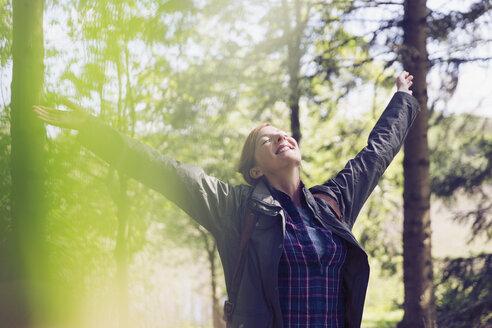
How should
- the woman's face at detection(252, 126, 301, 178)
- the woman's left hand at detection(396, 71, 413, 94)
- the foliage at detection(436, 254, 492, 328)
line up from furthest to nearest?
the foliage at detection(436, 254, 492, 328) → the woman's left hand at detection(396, 71, 413, 94) → the woman's face at detection(252, 126, 301, 178)

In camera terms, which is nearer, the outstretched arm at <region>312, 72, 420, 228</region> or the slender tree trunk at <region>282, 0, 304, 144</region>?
the outstretched arm at <region>312, 72, 420, 228</region>

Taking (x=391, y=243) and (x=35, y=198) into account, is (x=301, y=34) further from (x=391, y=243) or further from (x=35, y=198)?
(x=35, y=198)

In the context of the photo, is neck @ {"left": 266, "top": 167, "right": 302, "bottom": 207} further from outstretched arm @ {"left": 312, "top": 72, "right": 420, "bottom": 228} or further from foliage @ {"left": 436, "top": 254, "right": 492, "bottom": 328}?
foliage @ {"left": 436, "top": 254, "right": 492, "bottom": 328}

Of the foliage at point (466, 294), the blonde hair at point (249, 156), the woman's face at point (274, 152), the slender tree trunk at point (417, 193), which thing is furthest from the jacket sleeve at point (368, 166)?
the foliage at point (466, 294)

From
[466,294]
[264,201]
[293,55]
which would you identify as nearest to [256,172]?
[264,201]

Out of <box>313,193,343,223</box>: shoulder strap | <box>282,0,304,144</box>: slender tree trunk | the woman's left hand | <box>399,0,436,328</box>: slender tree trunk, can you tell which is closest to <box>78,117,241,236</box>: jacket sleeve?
<box>313,193,343,223</box>: shoulder strap

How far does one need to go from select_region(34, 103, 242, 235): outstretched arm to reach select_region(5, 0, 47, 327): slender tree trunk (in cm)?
47

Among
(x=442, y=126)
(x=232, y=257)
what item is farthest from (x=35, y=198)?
(x=442, y=126)

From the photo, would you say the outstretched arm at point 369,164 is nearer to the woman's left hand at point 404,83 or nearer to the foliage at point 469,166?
the woman's left hand at point 404,83

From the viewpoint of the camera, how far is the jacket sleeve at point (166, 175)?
6.88ft

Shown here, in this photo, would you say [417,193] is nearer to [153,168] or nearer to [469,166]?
[469,166]

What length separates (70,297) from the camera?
2.73 meters

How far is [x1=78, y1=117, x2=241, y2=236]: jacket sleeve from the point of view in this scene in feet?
6.88

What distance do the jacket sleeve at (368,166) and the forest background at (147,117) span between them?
5.14ft
